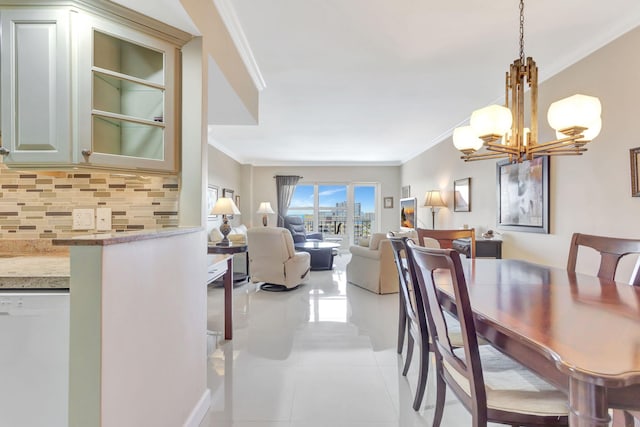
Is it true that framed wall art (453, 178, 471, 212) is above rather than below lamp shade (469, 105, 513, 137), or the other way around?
below

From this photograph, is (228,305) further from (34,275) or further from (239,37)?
(239,37)

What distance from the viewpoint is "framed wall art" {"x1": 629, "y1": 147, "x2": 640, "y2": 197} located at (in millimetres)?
2350

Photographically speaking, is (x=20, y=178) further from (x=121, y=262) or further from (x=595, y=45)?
(x=595, y=45)

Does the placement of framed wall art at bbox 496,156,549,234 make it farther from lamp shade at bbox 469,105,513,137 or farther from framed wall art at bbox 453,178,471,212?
lamp shade at bbox 469,105,513,137

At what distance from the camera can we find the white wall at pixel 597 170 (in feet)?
8.02

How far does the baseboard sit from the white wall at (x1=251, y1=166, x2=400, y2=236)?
7.16 m

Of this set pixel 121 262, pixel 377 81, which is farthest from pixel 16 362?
pixel 377 81

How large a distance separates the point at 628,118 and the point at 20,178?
13.6ft

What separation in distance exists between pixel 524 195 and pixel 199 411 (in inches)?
147

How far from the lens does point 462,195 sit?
5.20 m

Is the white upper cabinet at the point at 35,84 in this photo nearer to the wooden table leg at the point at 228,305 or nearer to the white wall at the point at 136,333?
the white wall at the point at 136,333

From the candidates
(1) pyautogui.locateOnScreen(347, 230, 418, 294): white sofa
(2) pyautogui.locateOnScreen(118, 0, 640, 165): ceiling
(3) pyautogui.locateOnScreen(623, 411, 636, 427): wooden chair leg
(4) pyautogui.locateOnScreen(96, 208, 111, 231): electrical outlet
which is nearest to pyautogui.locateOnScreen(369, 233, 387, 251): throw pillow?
(1) pyautogui.locateOnScreen(347, 230, 418, 294): white sofa

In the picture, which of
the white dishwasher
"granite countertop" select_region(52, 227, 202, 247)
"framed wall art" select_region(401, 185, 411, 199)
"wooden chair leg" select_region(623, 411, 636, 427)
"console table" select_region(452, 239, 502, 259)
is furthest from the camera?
"framed wall art" select_region(401, 185, 411, 199)

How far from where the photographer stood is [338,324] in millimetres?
3424
